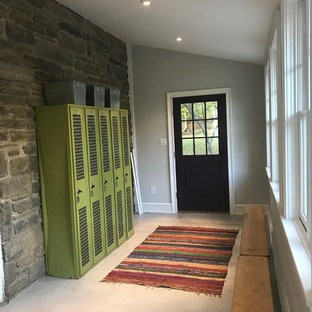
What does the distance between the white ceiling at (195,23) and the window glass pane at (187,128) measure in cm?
115

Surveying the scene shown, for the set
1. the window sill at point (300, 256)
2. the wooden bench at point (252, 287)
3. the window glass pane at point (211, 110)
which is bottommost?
the wooden bench at point (252, 287)

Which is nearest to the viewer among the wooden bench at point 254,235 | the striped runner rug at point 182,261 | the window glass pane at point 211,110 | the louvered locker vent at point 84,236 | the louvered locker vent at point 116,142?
the wooden bench at point 254,235

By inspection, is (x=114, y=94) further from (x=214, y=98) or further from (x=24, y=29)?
(x=214, y=98)

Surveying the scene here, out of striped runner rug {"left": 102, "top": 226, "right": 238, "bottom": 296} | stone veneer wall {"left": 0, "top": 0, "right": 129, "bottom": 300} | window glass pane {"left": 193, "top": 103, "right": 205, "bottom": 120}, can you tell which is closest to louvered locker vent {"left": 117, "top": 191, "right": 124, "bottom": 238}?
striped runner rug {"left": 102, "top": 226, "right": 238, "bottom": 296}

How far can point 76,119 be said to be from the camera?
3.22 metres

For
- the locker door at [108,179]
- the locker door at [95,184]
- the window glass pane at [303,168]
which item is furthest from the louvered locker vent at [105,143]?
the window glass pane at [303,168]

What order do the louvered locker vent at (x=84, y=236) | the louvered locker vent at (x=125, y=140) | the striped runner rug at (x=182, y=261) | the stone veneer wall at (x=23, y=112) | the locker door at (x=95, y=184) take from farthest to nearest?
the louvered locker vent at (x=125, y=140) < the locker door at (x=95, y=184) < the louvered locker vent at (x=84, y=236) < the striped runner rug at (x=182, y=261) < the stone veneer wall at (x=23, y=112)

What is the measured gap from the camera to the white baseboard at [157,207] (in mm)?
5707

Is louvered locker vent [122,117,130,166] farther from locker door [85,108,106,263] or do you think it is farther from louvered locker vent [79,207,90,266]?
louvered locker vent [79,207,90,266]

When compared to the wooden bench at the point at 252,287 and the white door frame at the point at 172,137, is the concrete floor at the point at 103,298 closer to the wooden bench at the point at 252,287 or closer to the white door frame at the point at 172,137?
the wooden bench at the point at 252,287

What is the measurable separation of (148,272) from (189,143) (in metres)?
2.67

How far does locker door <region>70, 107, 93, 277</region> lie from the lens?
3.20 metres

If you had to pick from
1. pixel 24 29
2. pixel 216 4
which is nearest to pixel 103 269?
pixel 24 29

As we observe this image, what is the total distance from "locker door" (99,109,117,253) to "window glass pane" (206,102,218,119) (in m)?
2.08
